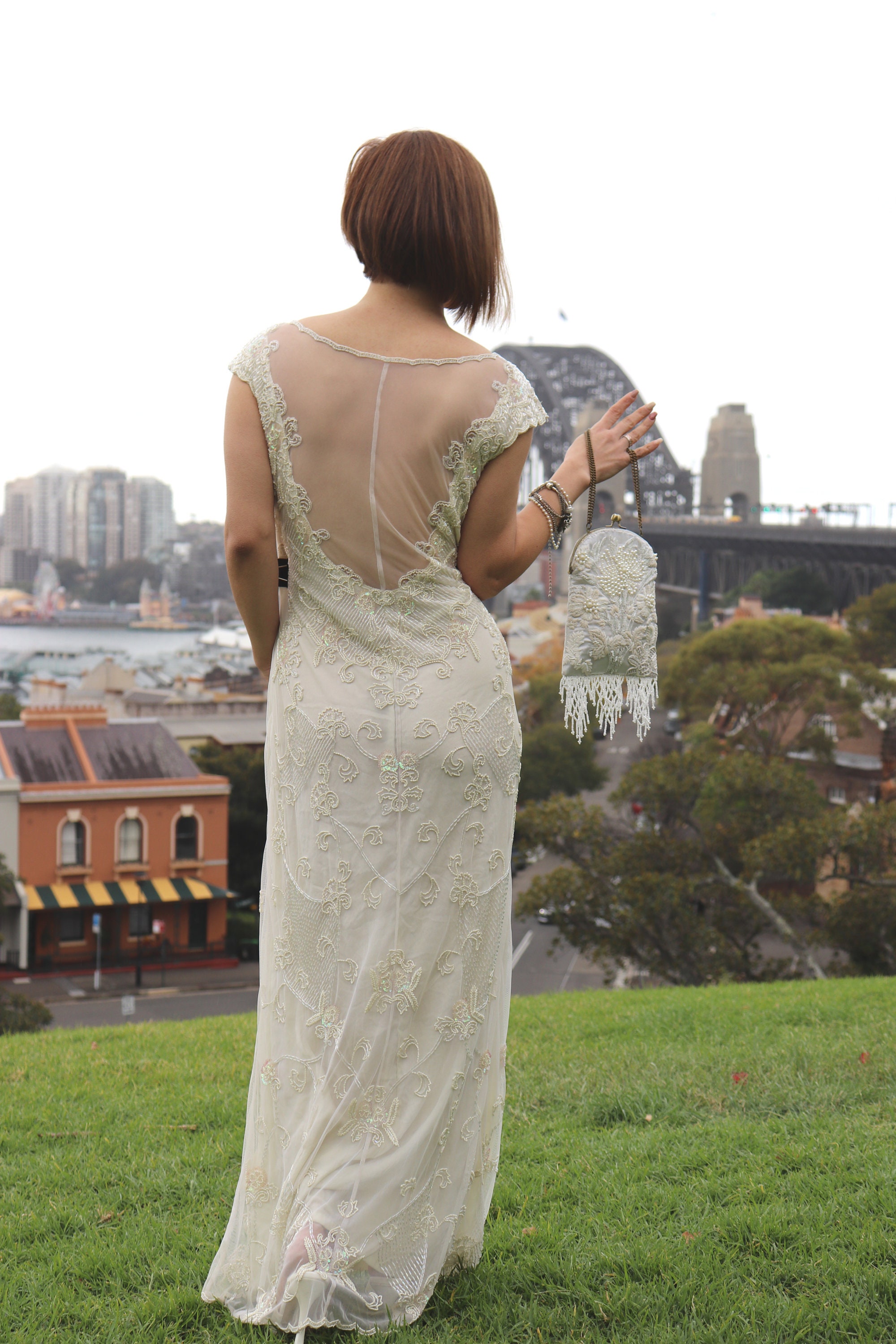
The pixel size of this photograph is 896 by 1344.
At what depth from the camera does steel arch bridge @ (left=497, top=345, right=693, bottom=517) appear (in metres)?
93.9

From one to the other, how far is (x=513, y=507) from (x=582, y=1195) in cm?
150

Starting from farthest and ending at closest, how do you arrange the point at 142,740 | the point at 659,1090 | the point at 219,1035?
the point at 142,740, the point at 219,1035, the point at 659,1090

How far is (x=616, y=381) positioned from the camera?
10400cm

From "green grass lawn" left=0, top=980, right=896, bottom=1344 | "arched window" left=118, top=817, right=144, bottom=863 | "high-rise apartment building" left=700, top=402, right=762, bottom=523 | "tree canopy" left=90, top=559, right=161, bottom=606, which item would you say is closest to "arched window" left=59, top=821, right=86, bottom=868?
"arched window" left=118, top=817, right=144, bottom=863

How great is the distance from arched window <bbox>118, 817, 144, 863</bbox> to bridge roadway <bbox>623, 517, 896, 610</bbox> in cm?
2510

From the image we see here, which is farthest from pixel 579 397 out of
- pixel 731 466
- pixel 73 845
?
pixel 73 845

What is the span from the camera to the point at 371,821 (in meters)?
1.89

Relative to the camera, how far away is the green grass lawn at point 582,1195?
1998mm

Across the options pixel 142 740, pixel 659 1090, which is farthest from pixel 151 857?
pixel 659 1090

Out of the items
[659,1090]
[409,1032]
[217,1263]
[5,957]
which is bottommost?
[5,957]

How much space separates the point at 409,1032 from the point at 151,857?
76.3ft

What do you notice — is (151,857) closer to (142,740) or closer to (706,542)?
(142,740)

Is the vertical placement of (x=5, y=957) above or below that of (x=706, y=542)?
below

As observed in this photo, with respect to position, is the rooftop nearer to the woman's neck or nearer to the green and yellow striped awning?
the green and yellow striped awning
